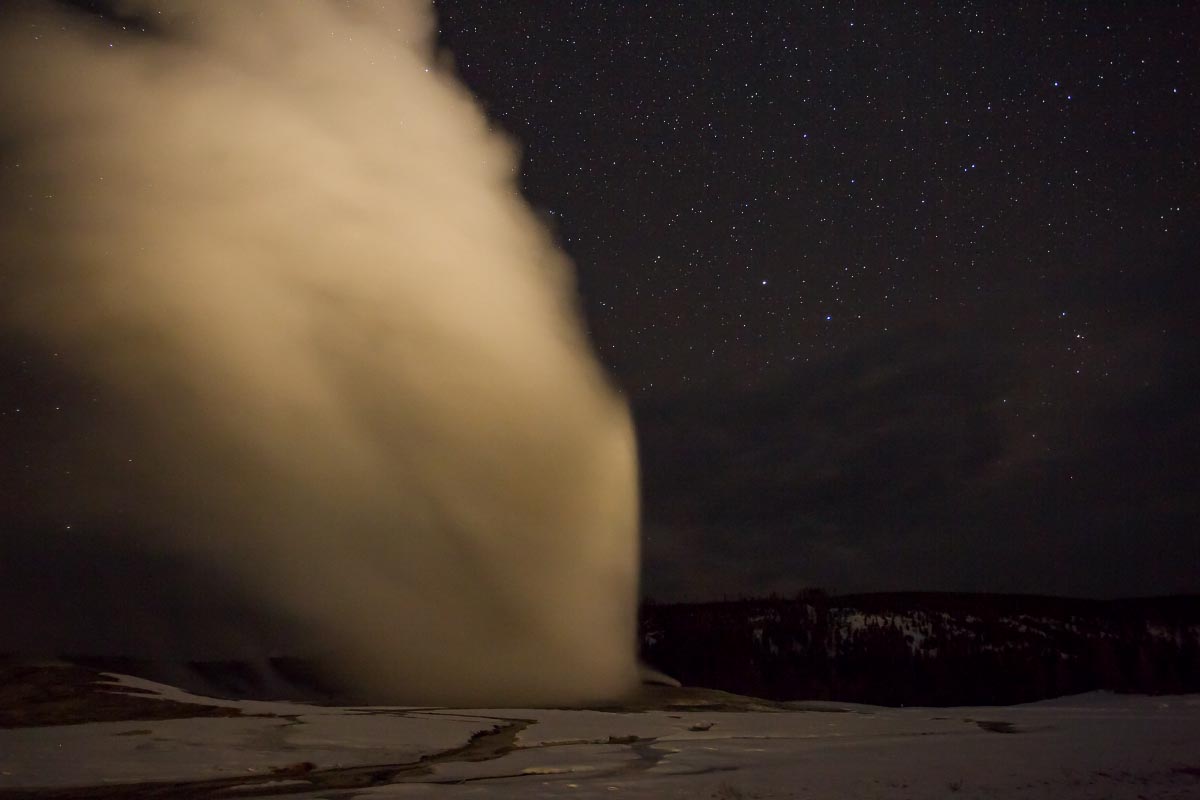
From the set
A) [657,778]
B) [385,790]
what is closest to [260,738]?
[385,790]

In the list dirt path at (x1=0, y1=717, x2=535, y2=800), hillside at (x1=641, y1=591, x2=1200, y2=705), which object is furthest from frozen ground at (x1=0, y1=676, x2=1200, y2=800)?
hillside at (x1=641, y1=591, x2=1200, y2=705)

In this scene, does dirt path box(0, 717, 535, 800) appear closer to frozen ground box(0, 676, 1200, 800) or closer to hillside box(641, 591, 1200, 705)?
frozen ground box(0, 676, 1200, 800)

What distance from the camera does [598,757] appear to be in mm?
18141

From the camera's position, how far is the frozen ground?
13.8m

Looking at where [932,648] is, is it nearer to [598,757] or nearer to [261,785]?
[598,757]

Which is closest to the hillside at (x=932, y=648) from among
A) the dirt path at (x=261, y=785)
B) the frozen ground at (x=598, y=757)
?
the frozen ground at (x=598, y=757)

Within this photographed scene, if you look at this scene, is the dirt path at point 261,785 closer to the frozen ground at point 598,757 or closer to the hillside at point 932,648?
the frozen ground at point 598,757

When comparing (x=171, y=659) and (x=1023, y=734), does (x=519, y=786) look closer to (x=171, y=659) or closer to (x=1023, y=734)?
(x=1023, y=734)

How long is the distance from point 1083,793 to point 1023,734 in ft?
31.7

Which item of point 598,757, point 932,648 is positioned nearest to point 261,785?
point 598,757

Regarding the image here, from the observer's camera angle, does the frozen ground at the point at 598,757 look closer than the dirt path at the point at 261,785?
Yes

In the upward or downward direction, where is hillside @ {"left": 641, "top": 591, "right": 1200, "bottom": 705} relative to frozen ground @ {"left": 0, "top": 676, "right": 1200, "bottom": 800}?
upward

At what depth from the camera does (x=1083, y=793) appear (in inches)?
503

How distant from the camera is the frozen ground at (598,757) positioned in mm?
13797
